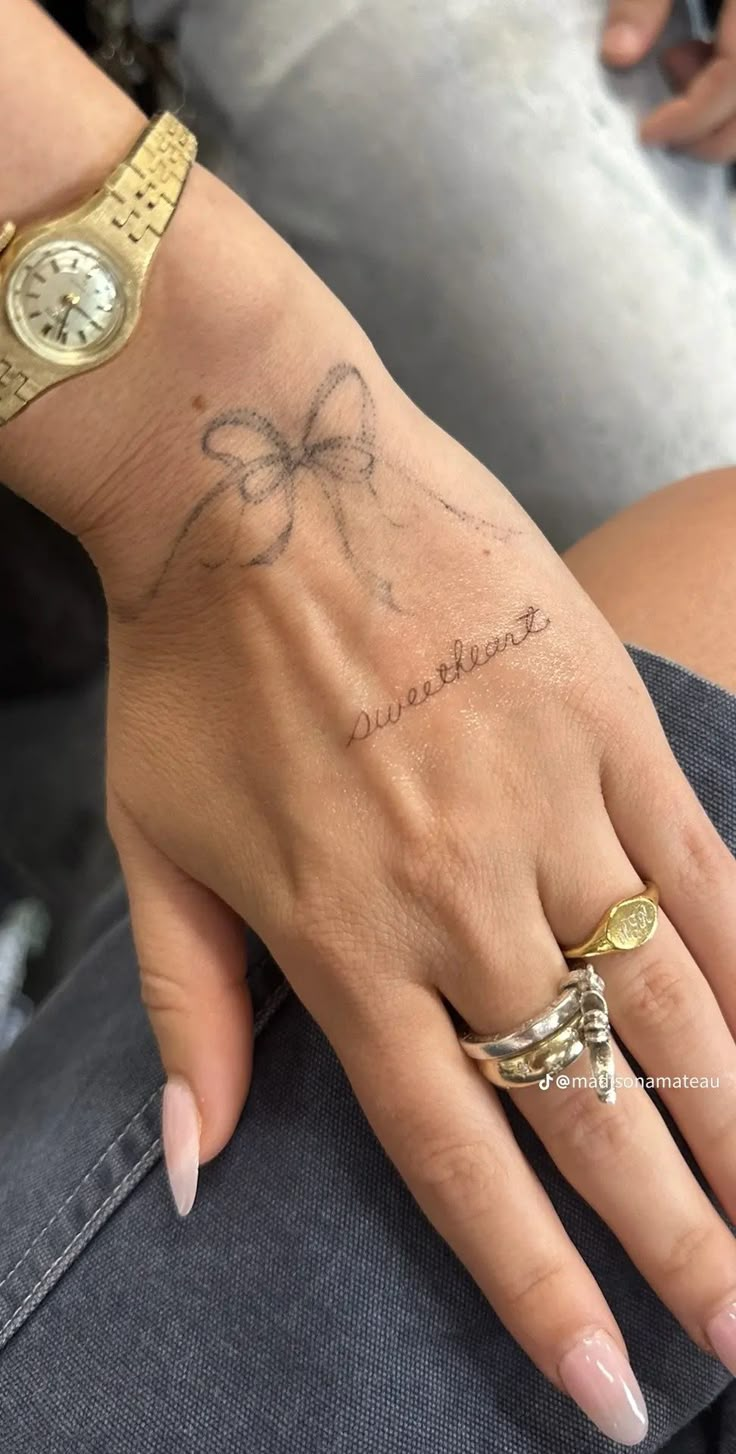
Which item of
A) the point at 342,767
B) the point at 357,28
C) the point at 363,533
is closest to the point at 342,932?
the point at 342,767

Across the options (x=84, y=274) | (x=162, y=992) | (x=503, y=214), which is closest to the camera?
(x=84, y=274)

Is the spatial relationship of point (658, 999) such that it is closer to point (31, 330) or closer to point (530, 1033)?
point (530, 1033)

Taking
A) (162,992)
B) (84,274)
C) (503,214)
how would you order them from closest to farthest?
(84,274)
(162,992)
(503,214)

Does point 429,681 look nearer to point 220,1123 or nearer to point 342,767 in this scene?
point 342,767

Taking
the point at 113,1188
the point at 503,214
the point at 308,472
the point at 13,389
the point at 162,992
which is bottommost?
the point at 113,1188

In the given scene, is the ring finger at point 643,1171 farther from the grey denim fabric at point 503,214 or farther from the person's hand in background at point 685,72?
the person's hand in background at point 685,72

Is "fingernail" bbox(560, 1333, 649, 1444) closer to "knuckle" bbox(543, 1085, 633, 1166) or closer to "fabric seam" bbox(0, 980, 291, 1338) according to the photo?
"knuckle" bbox(543, 1085, 633, 1166)

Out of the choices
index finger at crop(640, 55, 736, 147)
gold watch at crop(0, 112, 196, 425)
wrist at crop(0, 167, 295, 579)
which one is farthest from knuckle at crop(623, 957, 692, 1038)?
index finger at crop(640, 55, 736, 147)

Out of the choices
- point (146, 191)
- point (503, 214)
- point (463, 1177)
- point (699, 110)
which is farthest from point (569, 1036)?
point (699, 110)
